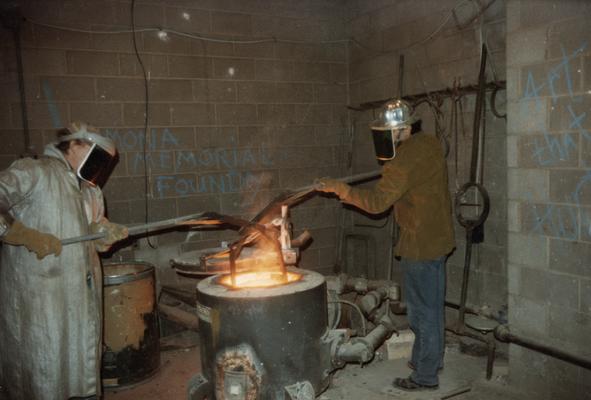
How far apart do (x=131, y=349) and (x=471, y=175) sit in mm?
3473

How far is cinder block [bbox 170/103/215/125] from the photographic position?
566 cm

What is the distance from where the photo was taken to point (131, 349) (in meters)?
4.43

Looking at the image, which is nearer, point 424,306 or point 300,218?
point 424,306

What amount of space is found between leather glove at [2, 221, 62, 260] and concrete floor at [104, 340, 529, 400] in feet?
5.98

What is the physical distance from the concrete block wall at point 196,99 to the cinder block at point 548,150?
3134 millimetres

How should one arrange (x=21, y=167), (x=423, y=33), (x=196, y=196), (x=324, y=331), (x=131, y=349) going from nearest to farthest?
(x=21, y=167) < (x=324, y=331) < (x=131, y=349) < (x=423, y=33) < (x=196, y=196)

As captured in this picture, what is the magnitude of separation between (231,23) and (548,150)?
3.89 m

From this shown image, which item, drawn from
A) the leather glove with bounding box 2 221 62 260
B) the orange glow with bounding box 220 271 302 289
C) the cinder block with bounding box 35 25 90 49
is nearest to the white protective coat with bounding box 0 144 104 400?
the leather glove with bounding box 2 221 62 260

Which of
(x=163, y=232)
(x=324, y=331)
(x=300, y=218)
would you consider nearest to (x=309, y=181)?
(x=300, y=218)

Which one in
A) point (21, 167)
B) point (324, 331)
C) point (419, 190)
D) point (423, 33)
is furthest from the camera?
point (423, 33)

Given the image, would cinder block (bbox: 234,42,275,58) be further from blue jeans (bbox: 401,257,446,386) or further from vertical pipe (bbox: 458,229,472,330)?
blue jeans (bbox: 401,257,446,386)

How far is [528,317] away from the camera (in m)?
3.85

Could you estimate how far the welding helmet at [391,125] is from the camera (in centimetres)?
391

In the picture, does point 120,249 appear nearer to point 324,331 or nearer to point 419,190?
point 324,331
